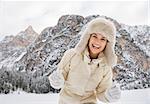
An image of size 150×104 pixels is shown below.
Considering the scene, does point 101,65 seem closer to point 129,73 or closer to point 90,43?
point 90,43

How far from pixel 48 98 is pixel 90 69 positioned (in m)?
0.66

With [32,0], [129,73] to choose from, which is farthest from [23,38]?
[129,73]

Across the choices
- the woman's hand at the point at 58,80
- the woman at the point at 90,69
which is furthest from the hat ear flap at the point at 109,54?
the woman's hand at the point at 58,80

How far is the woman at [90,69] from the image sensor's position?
1625 millimetres

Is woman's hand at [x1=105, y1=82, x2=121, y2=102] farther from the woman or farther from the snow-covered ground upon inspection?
the snow-covered ground

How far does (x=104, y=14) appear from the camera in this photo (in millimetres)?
2293

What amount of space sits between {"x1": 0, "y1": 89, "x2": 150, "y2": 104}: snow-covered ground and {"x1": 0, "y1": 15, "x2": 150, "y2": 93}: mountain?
0.05 metres

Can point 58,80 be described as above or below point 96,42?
below

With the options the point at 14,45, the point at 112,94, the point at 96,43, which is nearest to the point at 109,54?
the point at 96,43

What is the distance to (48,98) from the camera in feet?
7.32

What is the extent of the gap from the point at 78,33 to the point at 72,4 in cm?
20

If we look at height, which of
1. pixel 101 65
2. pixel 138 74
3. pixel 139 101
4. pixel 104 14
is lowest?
pixel 139 101

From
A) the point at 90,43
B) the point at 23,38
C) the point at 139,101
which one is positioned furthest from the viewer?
the point at 23,38

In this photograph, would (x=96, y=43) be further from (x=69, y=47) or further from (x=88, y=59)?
(x=69, y=47)
